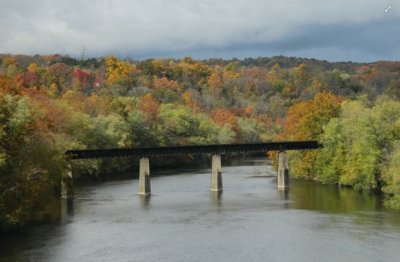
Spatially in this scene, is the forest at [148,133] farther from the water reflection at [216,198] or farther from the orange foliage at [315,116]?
the water reflection at [216,198]

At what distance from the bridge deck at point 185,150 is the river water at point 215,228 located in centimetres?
393

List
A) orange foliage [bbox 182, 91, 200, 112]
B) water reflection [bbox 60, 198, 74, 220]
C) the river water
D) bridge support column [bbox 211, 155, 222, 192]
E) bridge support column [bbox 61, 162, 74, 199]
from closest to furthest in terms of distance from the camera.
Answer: the river water < water reflection [bbox 60, 198, 74, 220] < bridge support column [bbox 61, 162, 74, 199] < bridge support column [bbox 211, 155, 222, 192] < orange foliage [bbox 182, 91, 200, 112]

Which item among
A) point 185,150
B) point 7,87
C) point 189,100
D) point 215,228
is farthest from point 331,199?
point 189,100

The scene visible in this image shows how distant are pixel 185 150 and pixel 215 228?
92.0 feet

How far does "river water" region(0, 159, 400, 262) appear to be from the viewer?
142 feet

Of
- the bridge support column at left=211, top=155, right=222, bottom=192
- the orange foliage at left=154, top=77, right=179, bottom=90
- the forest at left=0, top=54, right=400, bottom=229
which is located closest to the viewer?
the forest at left=0, top=54, right=400, bottom=229

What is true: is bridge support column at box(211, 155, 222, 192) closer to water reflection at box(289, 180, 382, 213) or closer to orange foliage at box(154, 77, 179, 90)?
water reflection at box(289, 180, 382, 213)

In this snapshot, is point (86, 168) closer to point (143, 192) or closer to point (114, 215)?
point (143, 192)

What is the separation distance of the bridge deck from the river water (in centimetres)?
393

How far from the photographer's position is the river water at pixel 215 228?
43.2m

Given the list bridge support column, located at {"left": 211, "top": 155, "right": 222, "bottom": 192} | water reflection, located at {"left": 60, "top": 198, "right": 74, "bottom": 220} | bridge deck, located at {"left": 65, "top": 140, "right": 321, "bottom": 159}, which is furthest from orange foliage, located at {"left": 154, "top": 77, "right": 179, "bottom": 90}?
water reflection, located at {"left": 60, "top": 198, "right": 74, "bottom": 220}

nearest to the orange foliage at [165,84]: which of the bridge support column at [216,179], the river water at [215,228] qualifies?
the bridge support column at [216,179]

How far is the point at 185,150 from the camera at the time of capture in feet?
261

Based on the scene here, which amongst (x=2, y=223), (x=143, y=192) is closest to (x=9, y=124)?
(x=2, y=223)
